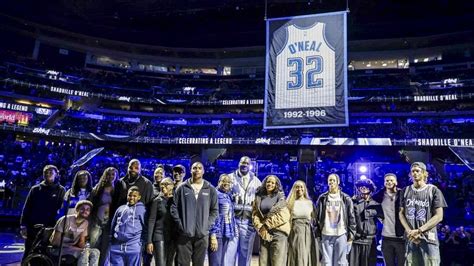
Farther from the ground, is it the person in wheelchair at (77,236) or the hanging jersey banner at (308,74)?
the hanging jersey banner at (308,74)

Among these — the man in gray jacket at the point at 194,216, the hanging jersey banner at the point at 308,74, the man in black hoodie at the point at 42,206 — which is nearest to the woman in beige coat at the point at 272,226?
the man in gray jacket at the point at 194,216

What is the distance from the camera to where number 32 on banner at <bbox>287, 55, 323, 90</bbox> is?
237 inches

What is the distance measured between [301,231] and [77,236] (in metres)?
2.73

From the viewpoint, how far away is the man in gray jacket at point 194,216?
12.9 ft

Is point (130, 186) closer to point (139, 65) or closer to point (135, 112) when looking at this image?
point (135, 112)

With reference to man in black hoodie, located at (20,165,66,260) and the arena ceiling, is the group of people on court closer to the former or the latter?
man in black hoodie, located at (20,165,66,260)

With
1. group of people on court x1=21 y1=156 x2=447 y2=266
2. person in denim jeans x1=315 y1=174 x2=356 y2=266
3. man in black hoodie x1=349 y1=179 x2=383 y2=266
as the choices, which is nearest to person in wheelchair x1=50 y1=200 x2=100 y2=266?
group of people on court x1=21 y1=156 x2=447 y2=266

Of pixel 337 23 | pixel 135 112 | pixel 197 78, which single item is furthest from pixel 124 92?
pixel 337 23

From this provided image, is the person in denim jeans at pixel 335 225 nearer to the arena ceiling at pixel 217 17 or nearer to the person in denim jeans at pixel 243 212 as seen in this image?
the person in denim jeans at pixel 243 212

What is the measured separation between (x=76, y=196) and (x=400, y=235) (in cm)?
427

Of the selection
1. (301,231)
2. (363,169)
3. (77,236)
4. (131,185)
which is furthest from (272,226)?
(363,169)

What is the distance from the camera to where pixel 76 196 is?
4.62 metres

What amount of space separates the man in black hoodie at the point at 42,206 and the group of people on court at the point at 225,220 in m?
0.01

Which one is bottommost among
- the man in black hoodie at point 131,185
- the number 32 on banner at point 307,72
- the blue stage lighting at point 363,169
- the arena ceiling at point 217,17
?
the man in black hoodie at point 131,185
